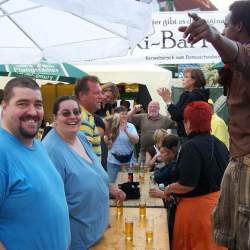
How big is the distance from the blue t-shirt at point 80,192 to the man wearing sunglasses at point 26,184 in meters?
0.46

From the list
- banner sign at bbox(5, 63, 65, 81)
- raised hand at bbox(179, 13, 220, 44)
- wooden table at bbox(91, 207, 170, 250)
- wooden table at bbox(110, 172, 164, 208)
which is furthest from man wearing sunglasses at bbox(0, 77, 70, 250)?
banner sign at bbox(5, 63, 65, 81)

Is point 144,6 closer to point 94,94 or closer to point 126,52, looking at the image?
point 94,94

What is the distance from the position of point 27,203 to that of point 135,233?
4.44 ft

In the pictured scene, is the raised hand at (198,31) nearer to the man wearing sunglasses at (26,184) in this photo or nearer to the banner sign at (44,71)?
the man wearing sunglasses at (26,184)

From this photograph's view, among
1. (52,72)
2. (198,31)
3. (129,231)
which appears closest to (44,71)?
(52,72)

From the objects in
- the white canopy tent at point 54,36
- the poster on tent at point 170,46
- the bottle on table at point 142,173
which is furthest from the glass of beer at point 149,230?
the poster on tent at point 170,46

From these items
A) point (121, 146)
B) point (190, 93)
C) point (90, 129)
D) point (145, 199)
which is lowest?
point (145, 199)

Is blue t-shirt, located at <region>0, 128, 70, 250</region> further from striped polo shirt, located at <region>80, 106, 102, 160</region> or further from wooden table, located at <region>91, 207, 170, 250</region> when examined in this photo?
striped polo shirt, located at <region>80, 106, 102, 160</region>

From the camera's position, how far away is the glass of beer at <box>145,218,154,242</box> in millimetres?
3152

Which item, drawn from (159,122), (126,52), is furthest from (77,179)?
(159,122)

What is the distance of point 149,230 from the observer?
3309 mm

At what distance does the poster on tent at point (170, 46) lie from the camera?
17.3ft

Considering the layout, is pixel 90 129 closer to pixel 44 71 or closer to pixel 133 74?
pixel 44 71

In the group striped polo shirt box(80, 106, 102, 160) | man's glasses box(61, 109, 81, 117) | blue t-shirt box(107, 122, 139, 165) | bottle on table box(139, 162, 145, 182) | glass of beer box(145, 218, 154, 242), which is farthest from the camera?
blue t-shirt box(107, 122, 139, 165)
